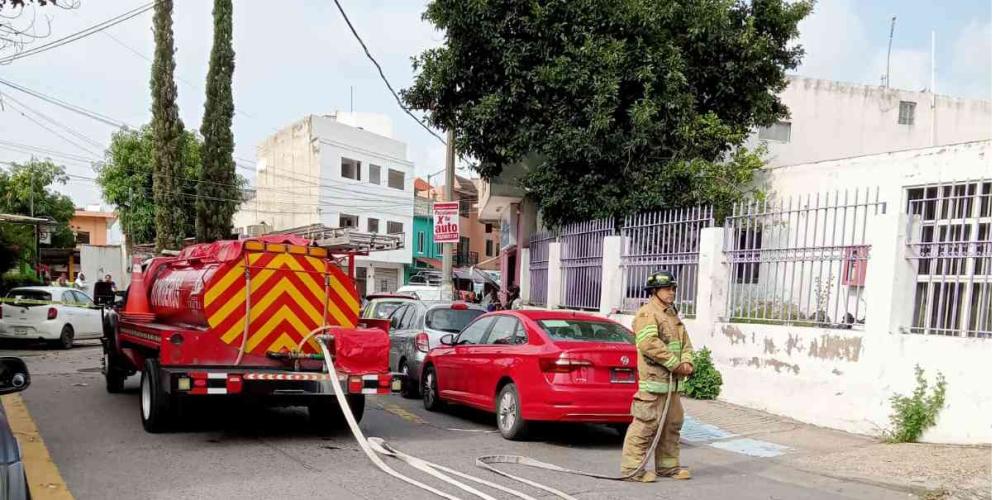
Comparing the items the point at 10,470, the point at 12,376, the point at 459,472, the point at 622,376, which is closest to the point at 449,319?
the point at 622,376

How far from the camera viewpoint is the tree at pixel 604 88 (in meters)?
14.5

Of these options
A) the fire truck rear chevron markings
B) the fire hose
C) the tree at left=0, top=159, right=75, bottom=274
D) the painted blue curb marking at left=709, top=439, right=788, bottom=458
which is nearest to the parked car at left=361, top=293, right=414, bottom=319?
the fire truck rear chevron markings

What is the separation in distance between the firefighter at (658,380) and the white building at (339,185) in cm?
3342

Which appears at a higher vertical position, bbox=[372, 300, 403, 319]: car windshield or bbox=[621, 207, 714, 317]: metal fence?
bbox=[621, 207, 714, 317]: metal fence

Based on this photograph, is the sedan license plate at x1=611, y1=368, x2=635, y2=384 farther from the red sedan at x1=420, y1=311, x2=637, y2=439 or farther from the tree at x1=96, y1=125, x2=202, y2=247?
the tree at x1=96, y1=125, x2=202, y2=247

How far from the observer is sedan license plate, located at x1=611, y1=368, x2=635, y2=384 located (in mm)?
8117

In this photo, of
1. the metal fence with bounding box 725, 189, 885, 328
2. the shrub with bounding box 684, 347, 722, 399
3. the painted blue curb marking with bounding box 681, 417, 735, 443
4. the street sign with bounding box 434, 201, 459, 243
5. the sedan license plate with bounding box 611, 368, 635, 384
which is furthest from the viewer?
the street sign with bounding box 434, 201, 459, 243

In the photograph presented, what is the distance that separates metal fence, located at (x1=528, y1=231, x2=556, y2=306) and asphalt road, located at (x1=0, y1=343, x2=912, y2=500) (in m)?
7.13

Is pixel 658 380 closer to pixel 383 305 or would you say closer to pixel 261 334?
pixel 261 334

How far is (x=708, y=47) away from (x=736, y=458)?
9469 mm

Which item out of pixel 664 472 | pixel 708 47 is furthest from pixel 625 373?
pixel 708 47

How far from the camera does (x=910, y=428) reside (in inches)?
334

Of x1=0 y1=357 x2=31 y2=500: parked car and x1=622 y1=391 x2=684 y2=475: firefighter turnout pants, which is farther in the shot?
x1=622 y1=391 x2=684 y2=475: firefighter turnout pants

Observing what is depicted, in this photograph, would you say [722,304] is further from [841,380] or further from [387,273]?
[387,273]
